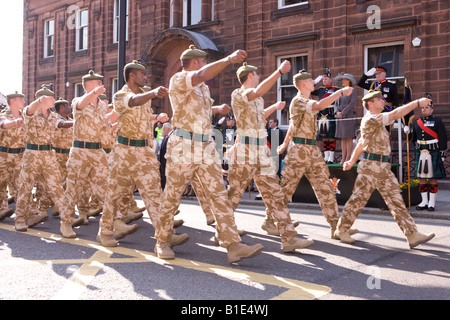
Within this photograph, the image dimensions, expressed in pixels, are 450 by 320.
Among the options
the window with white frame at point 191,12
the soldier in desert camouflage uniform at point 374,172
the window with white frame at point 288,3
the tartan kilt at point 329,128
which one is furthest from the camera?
the window with white frame at point 191,12

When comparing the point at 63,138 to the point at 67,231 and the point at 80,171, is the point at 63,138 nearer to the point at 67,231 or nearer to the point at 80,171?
the point at 80,171

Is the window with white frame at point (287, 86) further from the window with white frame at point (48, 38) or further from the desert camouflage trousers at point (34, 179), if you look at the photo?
the window with white frame at point (48, 38)

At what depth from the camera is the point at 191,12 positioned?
1927cm

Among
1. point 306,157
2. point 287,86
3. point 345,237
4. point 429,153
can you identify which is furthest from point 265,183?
point 287,86

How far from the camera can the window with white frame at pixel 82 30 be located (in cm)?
2389

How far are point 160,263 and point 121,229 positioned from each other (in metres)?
1.75

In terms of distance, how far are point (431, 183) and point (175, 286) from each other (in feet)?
22.5

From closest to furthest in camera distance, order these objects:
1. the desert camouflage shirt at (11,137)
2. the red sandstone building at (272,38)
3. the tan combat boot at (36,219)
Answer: the tan combat boot at (36,219) → the desert camouflage shirt at (11,137) → the red sandstone building at (272,38)

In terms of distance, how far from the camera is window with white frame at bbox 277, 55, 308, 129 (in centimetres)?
1619

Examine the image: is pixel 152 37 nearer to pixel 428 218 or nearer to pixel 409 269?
pixel 428 218

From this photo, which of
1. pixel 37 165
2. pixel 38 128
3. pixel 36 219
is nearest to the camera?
pixel 37 165

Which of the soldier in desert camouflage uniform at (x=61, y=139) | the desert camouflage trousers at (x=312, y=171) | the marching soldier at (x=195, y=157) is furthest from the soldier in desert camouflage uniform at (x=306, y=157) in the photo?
the soldier in desert camouflage uniform at (x=61, y=139)

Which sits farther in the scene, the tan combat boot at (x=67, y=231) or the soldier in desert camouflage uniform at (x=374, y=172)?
the tan combat boot at (x=67, y=231)
